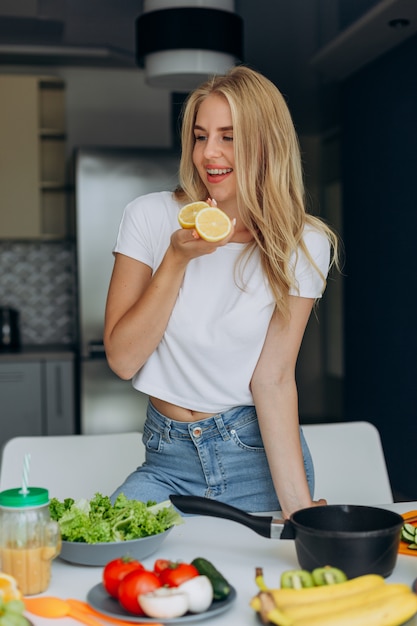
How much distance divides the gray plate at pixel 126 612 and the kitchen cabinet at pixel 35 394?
11.2ft

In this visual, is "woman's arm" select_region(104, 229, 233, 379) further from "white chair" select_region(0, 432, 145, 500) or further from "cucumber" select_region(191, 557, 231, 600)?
"cucumber" select_region(191, 557, 231, 600)

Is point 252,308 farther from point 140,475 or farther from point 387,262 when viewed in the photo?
point 387,262

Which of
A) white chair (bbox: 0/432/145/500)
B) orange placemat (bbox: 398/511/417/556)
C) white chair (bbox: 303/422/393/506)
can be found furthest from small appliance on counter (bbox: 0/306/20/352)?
orange placemat (bbox: 398/511/417/556)

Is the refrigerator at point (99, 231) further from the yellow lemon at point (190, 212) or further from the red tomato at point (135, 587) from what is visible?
the red tomato at point (135, 587)

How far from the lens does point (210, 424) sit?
1.68 metres

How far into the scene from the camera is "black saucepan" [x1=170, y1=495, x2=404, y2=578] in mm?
1094

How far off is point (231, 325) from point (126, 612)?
0.75 m

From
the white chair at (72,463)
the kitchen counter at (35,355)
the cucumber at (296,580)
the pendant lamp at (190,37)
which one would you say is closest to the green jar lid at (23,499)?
the cucumber at (296,580)

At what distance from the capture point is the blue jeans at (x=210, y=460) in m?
1.67

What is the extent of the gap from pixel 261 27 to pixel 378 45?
0.96 metres

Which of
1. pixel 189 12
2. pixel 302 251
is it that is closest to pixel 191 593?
pixel 302 251

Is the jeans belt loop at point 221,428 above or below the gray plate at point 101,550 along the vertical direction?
above

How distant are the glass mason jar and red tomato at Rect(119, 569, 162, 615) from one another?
0.15 metres

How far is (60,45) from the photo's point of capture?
16.1 feet
